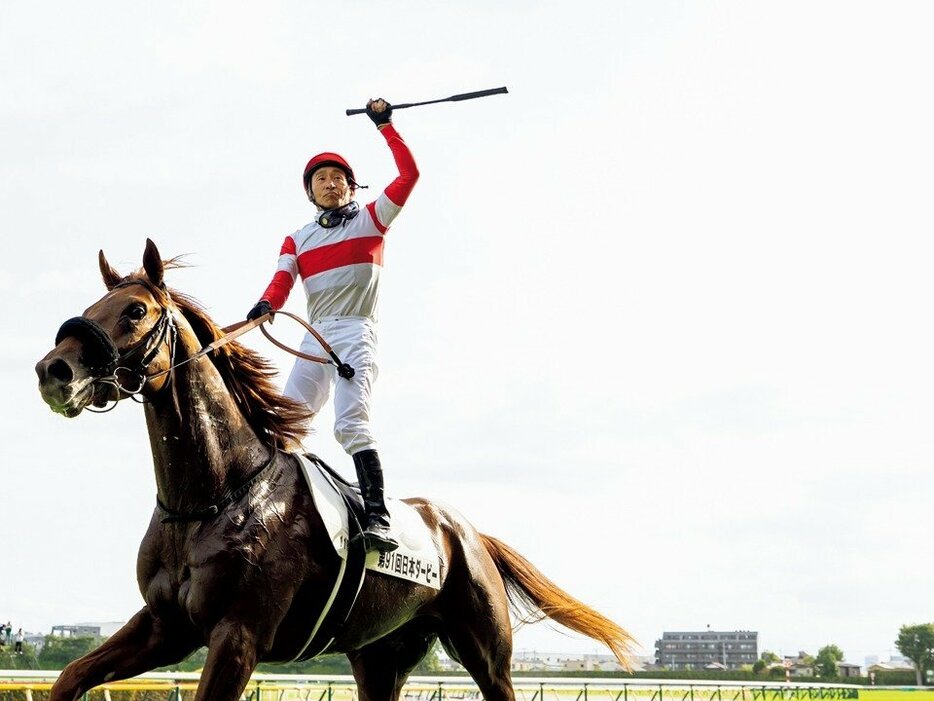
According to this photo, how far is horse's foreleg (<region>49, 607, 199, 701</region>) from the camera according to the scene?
5.13 meters

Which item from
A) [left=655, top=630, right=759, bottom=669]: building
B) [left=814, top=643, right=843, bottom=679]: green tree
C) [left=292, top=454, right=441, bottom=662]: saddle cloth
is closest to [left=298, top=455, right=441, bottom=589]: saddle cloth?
[left=292, top=454, right=441, bottom=662]: saddle cloth

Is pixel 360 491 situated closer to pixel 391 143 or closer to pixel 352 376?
pixel 352 376

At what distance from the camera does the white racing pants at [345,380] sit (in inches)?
236

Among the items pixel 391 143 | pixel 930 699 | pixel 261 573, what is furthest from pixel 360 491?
pixel 930 699

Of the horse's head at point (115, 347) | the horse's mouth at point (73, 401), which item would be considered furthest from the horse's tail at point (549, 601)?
the horse's mouth at point (73, 401)

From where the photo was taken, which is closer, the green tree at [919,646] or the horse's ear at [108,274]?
the horse's ear at [108,274]

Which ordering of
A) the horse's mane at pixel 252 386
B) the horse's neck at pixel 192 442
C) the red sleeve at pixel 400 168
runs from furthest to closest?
the red sleeve at pixel 400 168
the horse's mane at pixel 252 386
the horse's neck at pixel 192 442

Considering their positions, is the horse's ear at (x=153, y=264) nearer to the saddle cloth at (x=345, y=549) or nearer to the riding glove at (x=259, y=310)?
the riding glove at (x=259, y=310)

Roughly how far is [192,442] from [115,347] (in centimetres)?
62

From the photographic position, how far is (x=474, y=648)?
21.9 feet

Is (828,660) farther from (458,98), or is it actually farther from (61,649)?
(458,98)

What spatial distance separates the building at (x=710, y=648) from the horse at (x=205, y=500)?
3374 inches

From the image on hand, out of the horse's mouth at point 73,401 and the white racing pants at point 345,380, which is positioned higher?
the white racing pants at point 345,380

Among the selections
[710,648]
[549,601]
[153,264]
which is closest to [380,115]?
[153,264]
